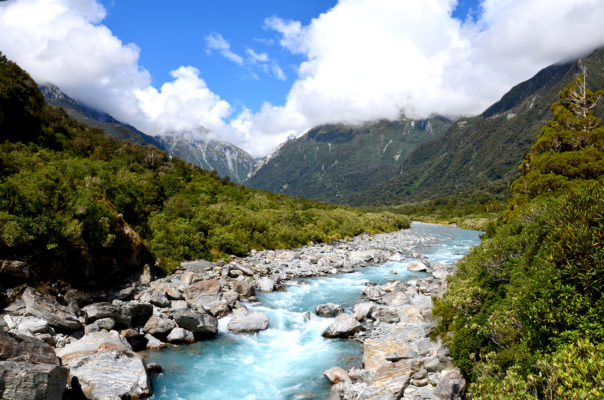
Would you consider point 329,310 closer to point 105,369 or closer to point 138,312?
point 138,312

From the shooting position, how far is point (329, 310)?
1897 cm

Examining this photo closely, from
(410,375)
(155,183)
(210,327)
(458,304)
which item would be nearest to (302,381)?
(410,375)

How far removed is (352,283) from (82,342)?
20.0 metres

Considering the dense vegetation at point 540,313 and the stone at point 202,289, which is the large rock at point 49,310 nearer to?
the stone at point 202,289

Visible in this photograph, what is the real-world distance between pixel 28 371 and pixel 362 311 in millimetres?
15085

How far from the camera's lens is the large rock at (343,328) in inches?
626

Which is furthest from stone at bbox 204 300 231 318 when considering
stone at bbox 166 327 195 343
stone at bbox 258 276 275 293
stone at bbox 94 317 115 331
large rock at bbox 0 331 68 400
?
large rock at bbox 0 331 68 400

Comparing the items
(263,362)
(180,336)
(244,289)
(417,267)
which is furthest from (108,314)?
(417,267)

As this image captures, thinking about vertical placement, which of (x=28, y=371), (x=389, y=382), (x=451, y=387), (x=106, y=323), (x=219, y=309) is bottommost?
(x=219, y=309)

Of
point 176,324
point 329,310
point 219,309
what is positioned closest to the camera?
point 176,324

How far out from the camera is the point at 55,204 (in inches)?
679

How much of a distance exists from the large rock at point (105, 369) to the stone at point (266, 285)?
12.6 metres

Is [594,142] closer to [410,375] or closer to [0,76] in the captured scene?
[410,375]

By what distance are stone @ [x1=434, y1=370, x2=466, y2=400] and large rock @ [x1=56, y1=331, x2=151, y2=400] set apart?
31.5 feet
